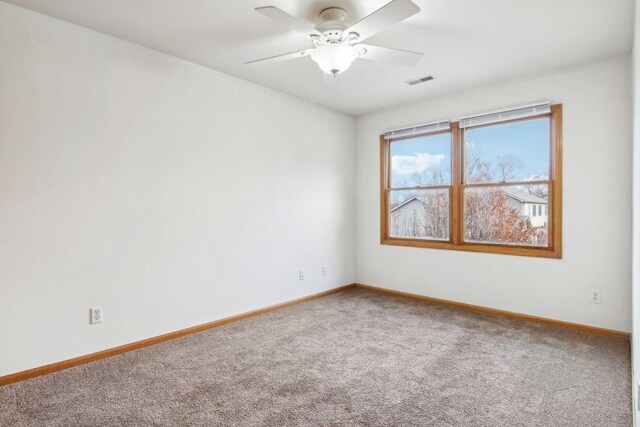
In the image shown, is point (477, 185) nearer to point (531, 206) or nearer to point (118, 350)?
point (531, 206)

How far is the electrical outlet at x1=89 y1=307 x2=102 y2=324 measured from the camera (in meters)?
2.68

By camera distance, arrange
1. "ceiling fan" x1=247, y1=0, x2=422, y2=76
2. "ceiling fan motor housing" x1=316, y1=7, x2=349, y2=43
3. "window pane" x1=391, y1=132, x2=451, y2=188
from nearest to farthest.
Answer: "ceiling fan" x1=247, y1=0, x2=422, y2=76
"ceiling fan motor housing" x1=316, y1=7, x2=349, y2=43
"window pane" x1=391, y1=132, x2=451, y2=188

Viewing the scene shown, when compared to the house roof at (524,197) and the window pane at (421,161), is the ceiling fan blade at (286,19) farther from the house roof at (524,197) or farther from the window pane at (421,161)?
the house roof at (524,197)

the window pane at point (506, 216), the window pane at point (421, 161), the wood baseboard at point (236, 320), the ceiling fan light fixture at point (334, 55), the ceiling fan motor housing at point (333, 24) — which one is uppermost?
the ceiling fan motor housing at point (333, 24)

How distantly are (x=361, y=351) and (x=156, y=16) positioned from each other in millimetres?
2939

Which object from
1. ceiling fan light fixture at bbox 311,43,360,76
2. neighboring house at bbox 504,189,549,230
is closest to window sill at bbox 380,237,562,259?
neighboring house at bbox 504,189,549,230

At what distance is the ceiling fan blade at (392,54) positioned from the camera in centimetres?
242

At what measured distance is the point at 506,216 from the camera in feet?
12.7

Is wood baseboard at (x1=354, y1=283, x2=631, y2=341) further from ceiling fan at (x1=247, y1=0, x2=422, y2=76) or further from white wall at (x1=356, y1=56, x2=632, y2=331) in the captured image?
ceiling fan at (x1=247, y1=0, x2=422, y2=76)

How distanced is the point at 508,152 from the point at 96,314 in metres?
4.18

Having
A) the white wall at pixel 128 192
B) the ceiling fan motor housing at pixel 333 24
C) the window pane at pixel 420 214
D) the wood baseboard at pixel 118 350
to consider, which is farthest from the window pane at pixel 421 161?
the ceiling fan motor housing at pixel 333 24

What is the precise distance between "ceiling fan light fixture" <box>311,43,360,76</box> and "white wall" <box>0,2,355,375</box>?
1.46 m

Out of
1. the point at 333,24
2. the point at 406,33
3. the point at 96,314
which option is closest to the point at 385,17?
the point at 333,24

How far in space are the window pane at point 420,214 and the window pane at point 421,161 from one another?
0.14m
